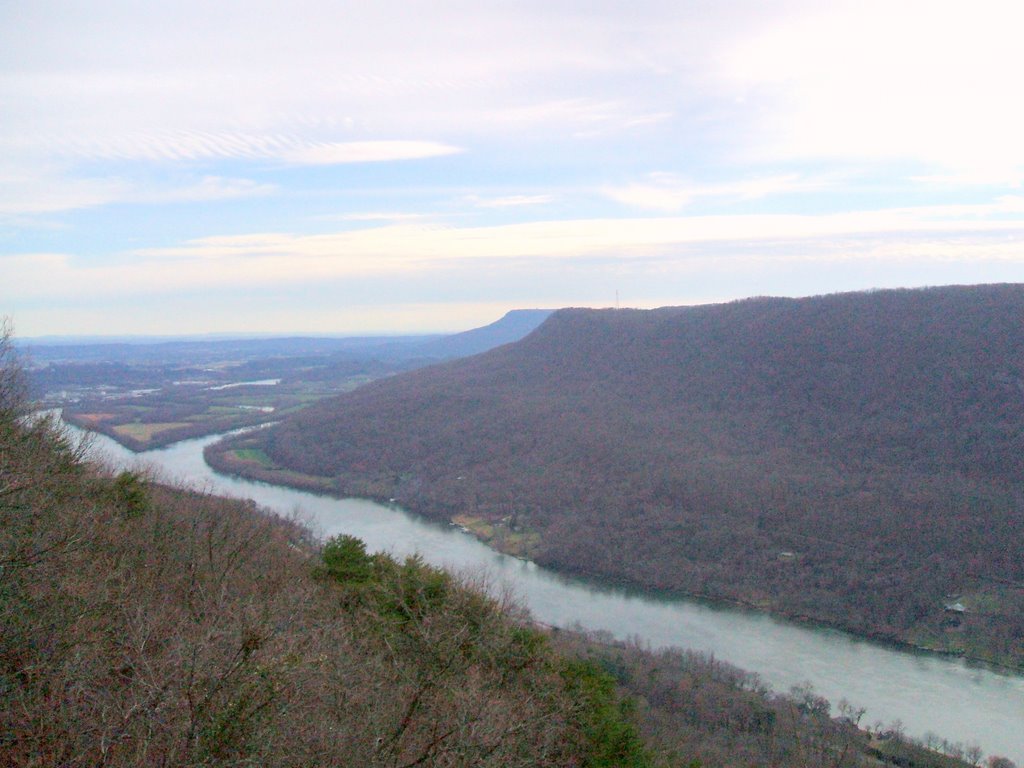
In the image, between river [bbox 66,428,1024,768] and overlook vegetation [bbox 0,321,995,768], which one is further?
river [bbox 66,428,1024,768]

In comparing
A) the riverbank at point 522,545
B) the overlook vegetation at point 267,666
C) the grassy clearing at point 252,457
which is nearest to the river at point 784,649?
the riverbank at point 522,545

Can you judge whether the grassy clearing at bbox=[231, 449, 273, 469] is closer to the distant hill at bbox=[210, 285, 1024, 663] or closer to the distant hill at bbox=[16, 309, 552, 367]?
the distant hill at bbox=[210, 285, 1024, 663]

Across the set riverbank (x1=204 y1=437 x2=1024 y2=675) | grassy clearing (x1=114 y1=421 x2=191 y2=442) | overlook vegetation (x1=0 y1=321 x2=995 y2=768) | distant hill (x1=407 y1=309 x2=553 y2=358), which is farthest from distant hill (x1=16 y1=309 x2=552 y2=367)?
overlook vegetation (x1=0 y1=321 x2=995 y2=768)

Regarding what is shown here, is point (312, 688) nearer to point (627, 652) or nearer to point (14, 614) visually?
point (14, 614)

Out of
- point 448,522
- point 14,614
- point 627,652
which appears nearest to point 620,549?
point 448,522

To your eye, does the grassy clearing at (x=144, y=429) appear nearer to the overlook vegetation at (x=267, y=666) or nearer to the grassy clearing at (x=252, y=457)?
the grassy clearing at (x=252, y=457)

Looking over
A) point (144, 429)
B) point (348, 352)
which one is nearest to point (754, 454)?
point (144, 429)
